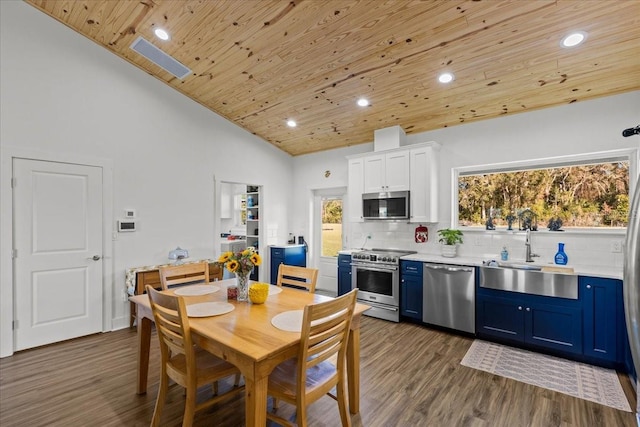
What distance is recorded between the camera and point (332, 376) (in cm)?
185

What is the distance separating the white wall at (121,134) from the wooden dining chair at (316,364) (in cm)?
320

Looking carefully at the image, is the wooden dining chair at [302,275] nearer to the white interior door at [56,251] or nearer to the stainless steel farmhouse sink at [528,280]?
the stainless steel farmhouse sink at [528,280]

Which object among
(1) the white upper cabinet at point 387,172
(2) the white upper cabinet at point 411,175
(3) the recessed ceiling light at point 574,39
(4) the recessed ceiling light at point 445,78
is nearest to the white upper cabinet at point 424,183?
(2) the white upper cabinet at point 411,175

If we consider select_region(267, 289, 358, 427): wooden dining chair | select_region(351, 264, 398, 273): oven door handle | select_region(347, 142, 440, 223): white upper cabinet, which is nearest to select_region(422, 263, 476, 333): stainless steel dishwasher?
select_region(351, 264, 398, 273): oven door handle

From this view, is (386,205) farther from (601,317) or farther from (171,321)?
(171,321)

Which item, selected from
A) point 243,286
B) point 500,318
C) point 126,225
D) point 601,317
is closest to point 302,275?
point 243,286

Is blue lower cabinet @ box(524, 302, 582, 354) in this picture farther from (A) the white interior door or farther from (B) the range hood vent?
(A) the white interior door

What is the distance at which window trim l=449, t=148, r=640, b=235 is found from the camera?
3.16 m

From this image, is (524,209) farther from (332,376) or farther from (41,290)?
(41,290)

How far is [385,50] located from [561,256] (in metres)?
2.91

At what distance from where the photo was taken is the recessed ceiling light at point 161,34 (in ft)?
10.6

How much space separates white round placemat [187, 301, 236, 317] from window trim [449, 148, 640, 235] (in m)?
3.32

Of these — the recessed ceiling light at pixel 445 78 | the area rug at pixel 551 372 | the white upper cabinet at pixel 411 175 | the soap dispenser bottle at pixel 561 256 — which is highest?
the recessed ceiling light at pixel 445 78

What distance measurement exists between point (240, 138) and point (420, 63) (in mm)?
3283
